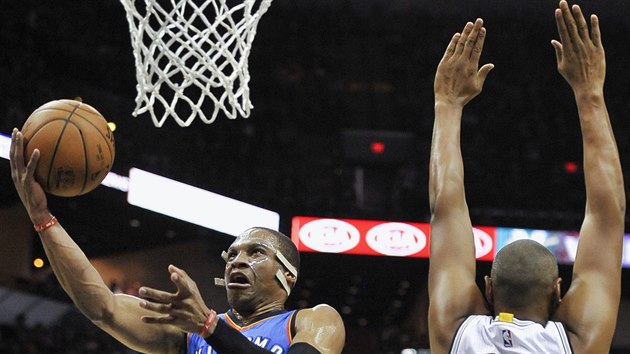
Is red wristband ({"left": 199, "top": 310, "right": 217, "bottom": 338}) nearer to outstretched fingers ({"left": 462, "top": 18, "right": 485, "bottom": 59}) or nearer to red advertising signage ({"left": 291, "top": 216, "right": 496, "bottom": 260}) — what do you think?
outstretched fingers ({"left": 462, "top": 18, "right": 485, "bottom": 59})

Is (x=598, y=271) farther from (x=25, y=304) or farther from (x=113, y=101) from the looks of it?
(x=113, y=101)

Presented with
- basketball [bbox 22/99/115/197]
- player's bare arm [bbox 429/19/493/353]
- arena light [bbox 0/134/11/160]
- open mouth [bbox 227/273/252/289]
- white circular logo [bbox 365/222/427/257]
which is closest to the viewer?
player's bare arm [bbox 429/19/493/353]

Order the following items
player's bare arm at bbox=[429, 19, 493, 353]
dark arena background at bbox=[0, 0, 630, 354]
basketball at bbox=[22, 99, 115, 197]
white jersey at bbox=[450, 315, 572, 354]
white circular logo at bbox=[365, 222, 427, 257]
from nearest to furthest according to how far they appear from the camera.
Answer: white jersey at bbox=[450, 315, 572, 354] < player's bare arm at bbox=[429, 19, 493, 353] < basketball at bbox=[22, 99, 115, 197] < white circular logo at bbox=[365, 222, 427, 257] < dark arena background at bbox=[0, 0, 630, 354]

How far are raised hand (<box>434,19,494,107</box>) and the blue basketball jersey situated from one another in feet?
2.93

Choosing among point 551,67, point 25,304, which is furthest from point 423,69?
point 25,304

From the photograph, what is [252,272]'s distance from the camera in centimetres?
310

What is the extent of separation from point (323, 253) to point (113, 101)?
4.84m

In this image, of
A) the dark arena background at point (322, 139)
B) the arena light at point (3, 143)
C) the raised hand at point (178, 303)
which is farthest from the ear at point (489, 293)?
the dark arena background at point (322, 139)

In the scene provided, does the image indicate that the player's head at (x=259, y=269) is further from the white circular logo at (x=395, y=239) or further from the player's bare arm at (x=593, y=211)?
the white circular logo at (x=395, y=239)

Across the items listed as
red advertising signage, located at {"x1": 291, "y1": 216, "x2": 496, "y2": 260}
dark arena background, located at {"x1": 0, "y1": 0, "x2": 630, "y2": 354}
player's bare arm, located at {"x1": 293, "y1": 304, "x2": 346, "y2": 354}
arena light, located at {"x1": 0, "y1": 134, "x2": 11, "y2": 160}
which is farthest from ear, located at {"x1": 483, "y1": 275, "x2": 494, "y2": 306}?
dark arena background, located at {"x1": 0, "y1": 0, "x2": 630, "y2": 354}

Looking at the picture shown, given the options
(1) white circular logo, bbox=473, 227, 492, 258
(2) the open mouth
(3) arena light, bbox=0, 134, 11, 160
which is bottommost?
(1) white circular logo, bbox=473, 227, 492, 258

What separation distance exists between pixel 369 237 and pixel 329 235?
1.73 ft

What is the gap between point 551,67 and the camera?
15938 mm

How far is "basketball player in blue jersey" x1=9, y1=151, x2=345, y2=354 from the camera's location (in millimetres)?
2771
